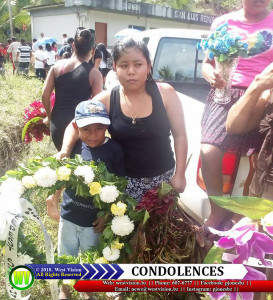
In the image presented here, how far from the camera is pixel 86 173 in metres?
1.95

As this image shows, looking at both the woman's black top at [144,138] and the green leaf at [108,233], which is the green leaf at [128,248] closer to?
the green leaf at [108,233]

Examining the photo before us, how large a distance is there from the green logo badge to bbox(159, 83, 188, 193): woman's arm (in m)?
0.94

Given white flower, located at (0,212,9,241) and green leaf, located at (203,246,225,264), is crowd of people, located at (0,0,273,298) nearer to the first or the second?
white flower, located at (0,212,9,241)

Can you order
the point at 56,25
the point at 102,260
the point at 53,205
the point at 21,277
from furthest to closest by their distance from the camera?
1. the point at 56,25
2. the point at 53,205
3. the point at 102,260
4. the point at 21,277

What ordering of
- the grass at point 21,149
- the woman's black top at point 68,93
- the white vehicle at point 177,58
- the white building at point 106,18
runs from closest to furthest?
the grass at point 21,149
the woman's black top at point 68,93
the white vehicle at point 177,58
the white building at point 106,18

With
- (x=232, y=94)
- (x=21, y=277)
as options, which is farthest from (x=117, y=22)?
(x=21, y=277)

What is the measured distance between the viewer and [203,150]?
2273 mm

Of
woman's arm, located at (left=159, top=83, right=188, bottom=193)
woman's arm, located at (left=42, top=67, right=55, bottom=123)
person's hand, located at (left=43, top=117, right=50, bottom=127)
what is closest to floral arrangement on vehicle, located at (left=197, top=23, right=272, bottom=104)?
woman's arm, located at (left=159, top=83, right=188, bottom=193)

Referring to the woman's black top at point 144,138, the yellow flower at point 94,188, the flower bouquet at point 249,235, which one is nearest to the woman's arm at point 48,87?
the woman's black top at point 144,138

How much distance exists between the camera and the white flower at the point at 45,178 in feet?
6.41

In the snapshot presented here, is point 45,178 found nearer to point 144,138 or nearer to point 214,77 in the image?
point 144,138

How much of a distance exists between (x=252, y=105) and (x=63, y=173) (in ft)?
3.43

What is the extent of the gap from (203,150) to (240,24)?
863mm

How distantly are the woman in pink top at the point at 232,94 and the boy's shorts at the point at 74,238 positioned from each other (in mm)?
752
